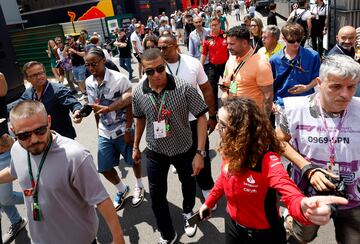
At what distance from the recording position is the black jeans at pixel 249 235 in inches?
84.2

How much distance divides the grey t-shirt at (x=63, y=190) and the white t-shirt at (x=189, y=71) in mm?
1779

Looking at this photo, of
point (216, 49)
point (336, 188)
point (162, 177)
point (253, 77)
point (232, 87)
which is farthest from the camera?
point (216, 49)

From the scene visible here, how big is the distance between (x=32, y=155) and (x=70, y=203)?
0.41 meters

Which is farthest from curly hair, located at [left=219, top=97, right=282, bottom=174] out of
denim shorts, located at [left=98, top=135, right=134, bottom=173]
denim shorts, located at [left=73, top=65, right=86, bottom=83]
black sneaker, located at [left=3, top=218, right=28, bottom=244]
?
denim shorts, located at [left=73, top=65, right=86, bottom=83]

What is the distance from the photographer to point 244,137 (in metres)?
1.99

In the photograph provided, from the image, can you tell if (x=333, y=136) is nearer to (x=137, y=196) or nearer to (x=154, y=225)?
(x=154, y=225)

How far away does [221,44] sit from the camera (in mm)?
6500

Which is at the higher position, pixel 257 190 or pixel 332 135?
pixel 332 135

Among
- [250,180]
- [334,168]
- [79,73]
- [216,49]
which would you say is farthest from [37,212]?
[79,73]

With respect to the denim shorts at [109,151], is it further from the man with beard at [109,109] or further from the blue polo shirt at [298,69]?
the blue polo shirt at [298,69]

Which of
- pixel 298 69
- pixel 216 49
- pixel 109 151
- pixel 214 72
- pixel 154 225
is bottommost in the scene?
pixel 154 225

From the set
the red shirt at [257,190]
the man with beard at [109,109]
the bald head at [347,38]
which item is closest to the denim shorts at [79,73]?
the man with beard at [109,109]

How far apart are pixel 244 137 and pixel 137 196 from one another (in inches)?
107

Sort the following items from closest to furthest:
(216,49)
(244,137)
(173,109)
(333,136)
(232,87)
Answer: (244,137), (333,136), (173,109), (232,87), (216,49)
